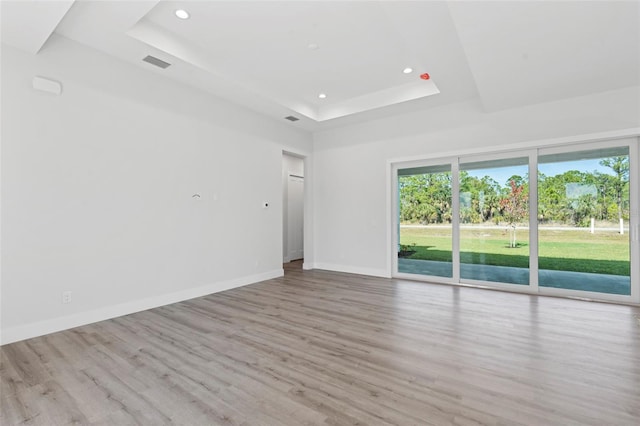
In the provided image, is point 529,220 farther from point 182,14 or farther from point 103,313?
point 103,313

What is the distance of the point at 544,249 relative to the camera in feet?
15.4

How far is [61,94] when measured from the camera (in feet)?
10.9

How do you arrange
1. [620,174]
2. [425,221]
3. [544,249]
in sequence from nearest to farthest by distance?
[620,174] < [544,249] < [425,221]

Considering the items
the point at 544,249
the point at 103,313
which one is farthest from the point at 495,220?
the point at 103,313

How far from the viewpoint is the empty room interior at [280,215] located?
2.21m

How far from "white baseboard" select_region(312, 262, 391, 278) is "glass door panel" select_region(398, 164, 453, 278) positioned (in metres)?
0.33

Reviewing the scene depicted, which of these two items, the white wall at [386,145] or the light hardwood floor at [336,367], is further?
the white wall at [386,145]

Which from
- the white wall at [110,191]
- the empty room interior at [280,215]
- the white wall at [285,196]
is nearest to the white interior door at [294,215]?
the white wall at [285,196]

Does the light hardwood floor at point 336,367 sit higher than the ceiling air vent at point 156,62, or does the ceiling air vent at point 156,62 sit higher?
the ceiling air vent at point 156,62

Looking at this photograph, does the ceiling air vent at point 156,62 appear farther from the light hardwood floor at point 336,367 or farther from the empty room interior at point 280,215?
the light hardwood floor at point 336,367

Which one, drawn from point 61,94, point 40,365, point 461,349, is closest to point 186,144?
point 61,94

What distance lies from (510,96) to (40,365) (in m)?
5.99

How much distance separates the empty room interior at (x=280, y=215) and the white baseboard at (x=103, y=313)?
1.0 inches

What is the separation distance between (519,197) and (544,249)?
86cm
